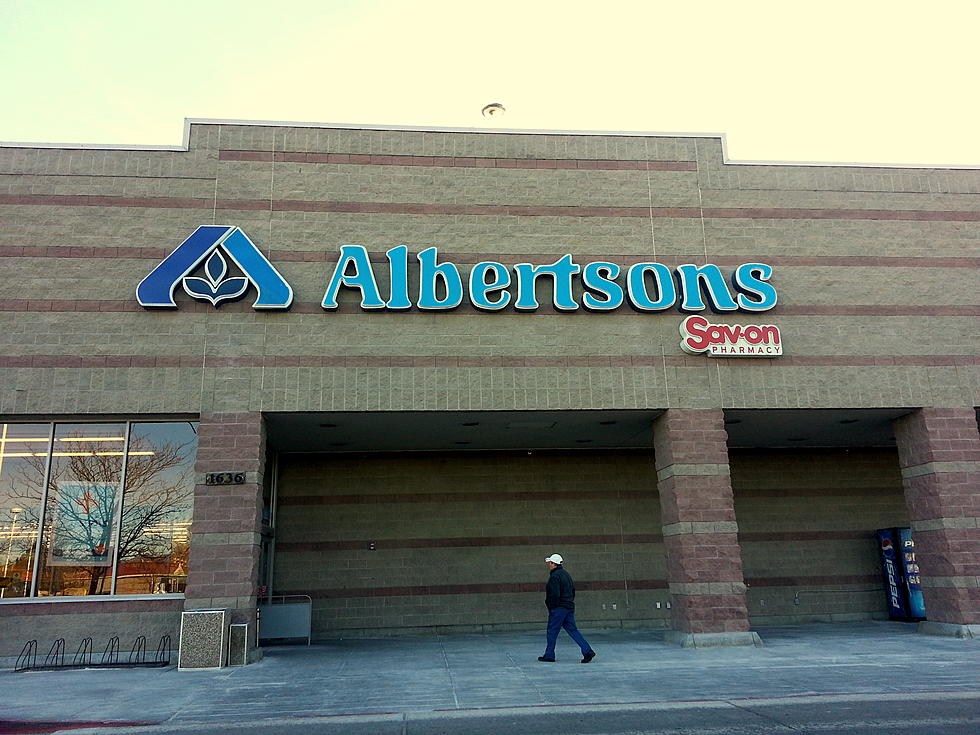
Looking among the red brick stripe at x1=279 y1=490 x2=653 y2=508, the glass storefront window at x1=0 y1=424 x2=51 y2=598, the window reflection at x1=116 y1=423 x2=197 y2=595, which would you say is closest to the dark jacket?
the red brick stripe at x1=279 y1=490 x2=653 y2=508

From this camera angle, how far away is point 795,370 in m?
15.8

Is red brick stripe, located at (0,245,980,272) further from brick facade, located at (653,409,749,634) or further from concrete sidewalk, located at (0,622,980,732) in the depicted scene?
concrete sidewalk, located at (0,622,980,732)

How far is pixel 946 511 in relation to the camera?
15.4 metres

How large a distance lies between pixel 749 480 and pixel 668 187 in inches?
327

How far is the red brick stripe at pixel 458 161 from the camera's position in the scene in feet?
53.1

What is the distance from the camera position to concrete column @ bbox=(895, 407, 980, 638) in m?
15.1

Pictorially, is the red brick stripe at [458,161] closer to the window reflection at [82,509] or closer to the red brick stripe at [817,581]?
the window reflection at [82,509]

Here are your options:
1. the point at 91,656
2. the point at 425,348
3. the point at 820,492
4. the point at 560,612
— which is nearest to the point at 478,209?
the point at 425,348

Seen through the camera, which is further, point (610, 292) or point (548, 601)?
point (610, 292)

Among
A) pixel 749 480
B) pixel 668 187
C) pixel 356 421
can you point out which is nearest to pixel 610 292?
pixel 668 187

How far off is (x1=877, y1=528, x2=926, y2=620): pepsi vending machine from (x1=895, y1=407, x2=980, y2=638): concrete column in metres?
2.76

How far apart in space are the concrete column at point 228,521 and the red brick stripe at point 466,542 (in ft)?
13.6

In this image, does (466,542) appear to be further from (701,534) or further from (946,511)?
(946,511)

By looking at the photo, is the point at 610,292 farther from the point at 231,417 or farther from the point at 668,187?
the point at 231,417
